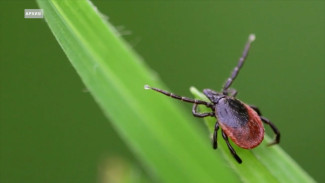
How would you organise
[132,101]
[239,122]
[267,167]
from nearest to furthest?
[132,101] → [267,167] → [239,122]

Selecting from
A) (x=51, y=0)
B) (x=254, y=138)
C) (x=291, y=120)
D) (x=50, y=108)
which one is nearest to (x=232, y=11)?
(x=291, y=120)

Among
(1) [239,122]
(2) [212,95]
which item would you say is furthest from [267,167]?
(2) [212,95]

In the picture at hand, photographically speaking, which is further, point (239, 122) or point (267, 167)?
point (239, 122)

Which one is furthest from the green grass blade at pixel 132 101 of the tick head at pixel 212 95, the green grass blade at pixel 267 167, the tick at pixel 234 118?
the tick head at pixel 212 95

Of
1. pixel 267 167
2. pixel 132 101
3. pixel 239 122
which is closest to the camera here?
pixel 132 101

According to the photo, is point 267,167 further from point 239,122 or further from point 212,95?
point 212,95

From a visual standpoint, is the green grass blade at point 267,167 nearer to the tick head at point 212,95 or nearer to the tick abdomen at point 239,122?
the tick abdomen at point 239,122
